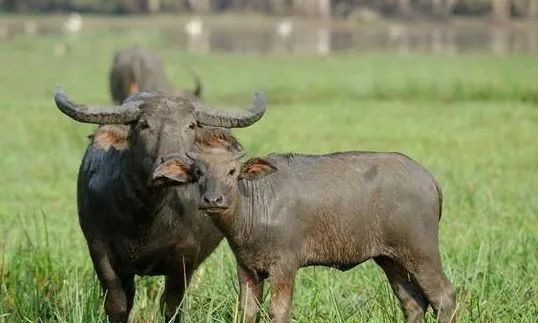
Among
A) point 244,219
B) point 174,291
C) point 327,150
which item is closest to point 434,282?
point 244,219

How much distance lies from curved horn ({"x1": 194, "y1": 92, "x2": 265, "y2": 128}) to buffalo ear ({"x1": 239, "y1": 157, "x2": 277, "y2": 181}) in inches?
24.1

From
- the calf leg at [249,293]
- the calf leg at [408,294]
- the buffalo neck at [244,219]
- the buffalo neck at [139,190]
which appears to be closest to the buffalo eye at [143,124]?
the buffalo neck at [139,190]

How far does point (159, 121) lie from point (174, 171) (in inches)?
18.0

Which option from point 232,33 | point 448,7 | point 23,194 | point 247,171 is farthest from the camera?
point 448,7

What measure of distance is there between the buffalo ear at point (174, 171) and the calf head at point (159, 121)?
0.43 feet

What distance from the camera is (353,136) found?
14297mm

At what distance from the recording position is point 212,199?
419 cm

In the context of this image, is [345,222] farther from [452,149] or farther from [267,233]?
[452,149]

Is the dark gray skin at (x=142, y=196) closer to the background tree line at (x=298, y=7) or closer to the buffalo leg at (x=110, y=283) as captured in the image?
the buffalo leg at (x=110, y=283)

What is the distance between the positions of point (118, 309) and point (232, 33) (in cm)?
4183

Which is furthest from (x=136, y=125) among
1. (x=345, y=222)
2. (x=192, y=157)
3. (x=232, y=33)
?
(x=232, y=33)

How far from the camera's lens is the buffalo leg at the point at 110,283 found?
526 centimetres

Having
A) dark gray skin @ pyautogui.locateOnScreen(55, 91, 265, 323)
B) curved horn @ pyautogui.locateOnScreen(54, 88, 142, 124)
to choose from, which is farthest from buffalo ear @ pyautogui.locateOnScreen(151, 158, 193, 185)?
curved horn @ pyautogui.locateOnScreen(54, 88, 142, 124)

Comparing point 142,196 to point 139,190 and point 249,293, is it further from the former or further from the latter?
point 249,293
